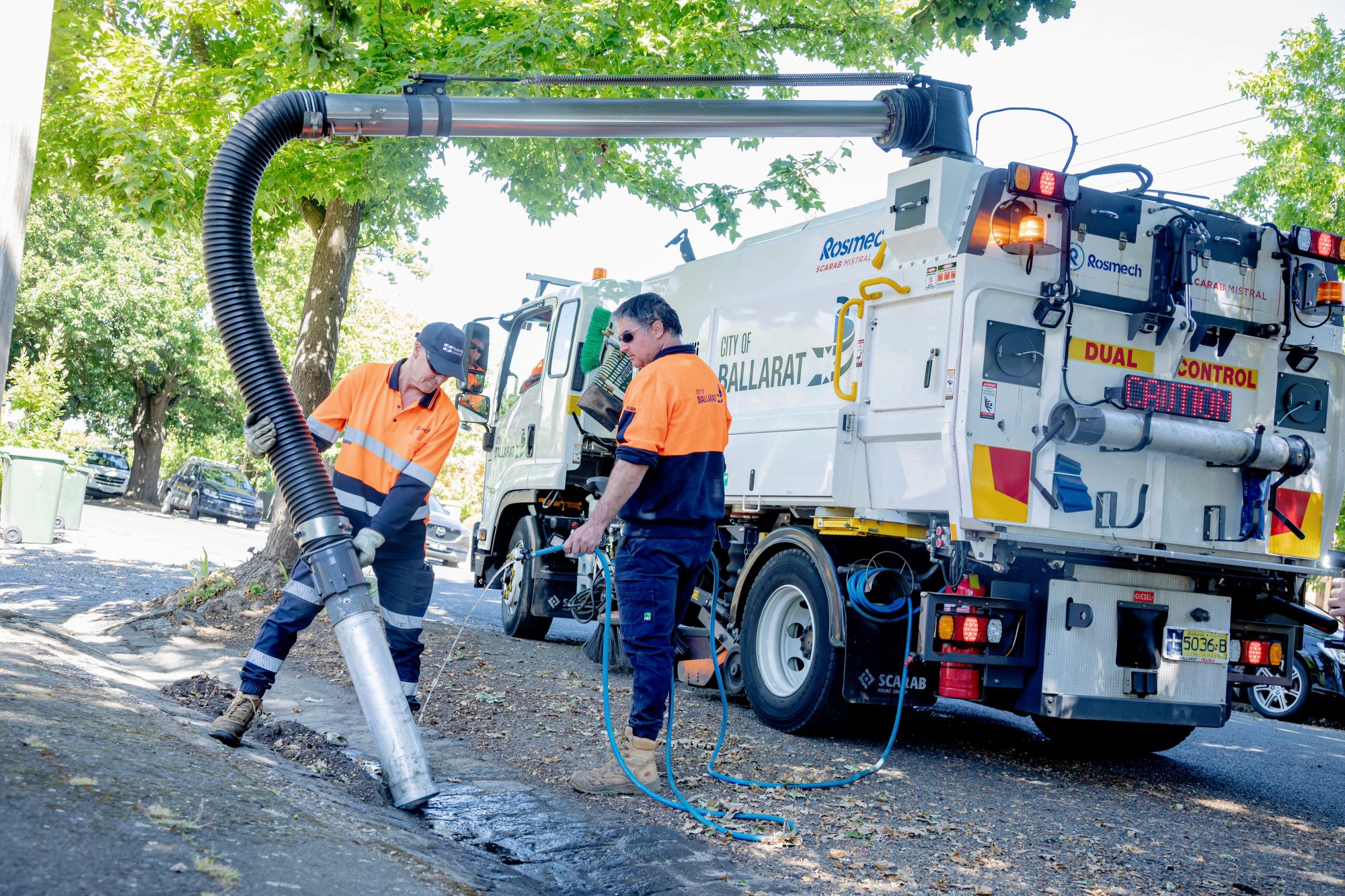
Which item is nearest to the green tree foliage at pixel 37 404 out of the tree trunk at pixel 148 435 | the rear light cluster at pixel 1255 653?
the tree trunk at pixel 148 435

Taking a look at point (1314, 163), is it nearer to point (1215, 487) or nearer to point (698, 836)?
point (1215, 487)

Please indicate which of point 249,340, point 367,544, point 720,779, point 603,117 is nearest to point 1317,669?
point 720,779

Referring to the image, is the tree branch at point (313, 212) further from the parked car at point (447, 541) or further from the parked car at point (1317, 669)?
the parked car at point (447, 541)

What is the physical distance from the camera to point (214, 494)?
29781mm

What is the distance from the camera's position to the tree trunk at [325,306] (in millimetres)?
10156

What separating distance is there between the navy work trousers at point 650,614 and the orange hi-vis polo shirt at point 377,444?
3.41 feet

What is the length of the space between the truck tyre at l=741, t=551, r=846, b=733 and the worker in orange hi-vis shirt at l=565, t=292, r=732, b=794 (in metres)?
1.45

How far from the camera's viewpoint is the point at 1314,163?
1487 cm

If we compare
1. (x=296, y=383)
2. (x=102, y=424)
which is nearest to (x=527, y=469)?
(x=296, y=383)

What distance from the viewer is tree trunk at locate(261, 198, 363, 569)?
33.3ft

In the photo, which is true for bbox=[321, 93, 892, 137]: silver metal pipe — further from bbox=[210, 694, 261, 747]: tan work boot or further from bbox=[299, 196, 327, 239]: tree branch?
bbox=[299, 196, 327, 239]: tree branch

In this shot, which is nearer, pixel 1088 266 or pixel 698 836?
pixel 698 836

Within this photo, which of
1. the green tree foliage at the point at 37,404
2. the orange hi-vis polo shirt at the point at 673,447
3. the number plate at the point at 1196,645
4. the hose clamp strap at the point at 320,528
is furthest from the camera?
the green tree foliage at the point at 37,404

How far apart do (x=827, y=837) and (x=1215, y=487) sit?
122 inches
